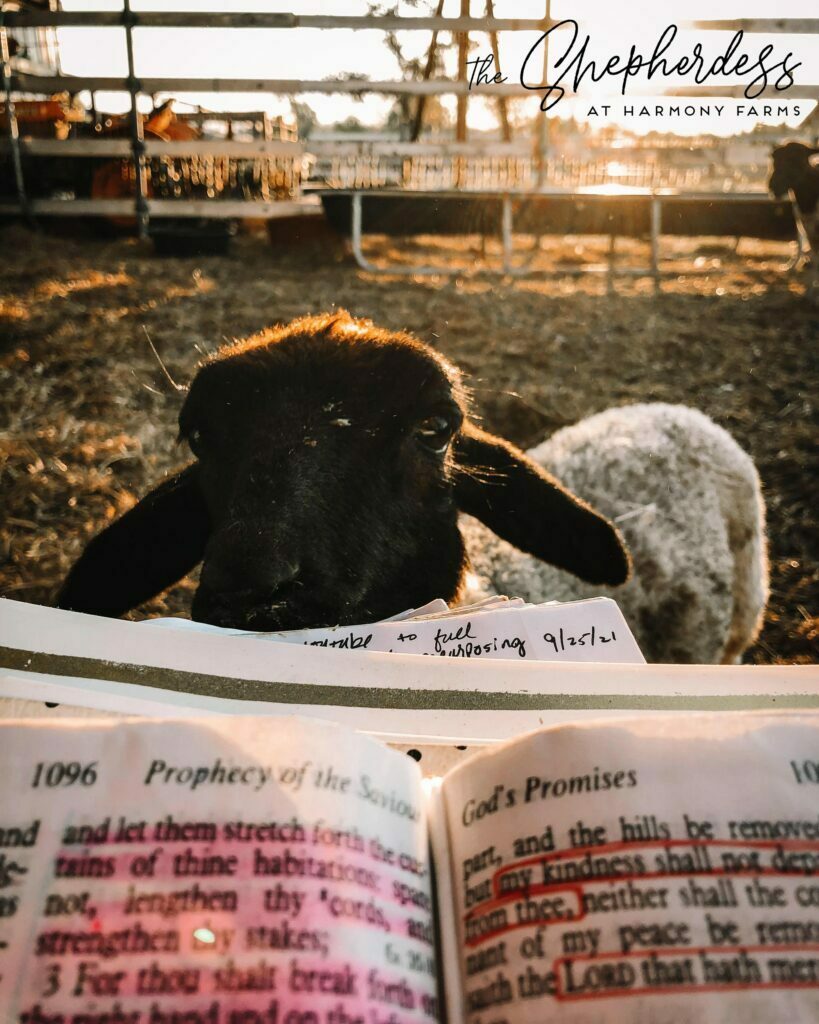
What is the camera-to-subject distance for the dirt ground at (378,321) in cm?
282

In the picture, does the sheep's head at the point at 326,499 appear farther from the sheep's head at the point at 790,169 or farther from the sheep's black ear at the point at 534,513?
the sheep's head at the point at 790,169

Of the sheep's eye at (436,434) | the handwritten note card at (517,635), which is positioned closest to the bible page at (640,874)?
the handwritten note card at (517,635)

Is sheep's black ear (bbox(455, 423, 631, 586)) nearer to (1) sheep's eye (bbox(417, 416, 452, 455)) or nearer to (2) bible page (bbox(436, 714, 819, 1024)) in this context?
(1) sheep's eye (bbox(417, 416, 452, 455))

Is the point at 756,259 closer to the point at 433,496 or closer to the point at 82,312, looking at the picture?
the point at 82,312

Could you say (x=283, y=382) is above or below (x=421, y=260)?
below

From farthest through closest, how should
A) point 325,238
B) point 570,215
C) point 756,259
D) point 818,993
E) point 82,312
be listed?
point 756,259 → point 325,238 → point 570,215 → point 82,312 → point 818,993

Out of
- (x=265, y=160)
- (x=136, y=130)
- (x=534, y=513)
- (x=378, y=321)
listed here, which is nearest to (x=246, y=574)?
(x=534, y=513)

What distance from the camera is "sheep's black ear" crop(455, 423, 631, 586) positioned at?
182cm

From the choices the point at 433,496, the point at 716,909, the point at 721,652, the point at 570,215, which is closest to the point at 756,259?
the point at 570,215

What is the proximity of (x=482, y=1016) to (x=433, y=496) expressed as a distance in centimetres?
122

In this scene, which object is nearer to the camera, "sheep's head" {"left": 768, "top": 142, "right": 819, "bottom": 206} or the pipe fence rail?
the pipe fence rail

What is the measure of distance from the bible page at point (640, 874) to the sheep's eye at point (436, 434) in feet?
3.49

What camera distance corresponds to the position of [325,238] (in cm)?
609

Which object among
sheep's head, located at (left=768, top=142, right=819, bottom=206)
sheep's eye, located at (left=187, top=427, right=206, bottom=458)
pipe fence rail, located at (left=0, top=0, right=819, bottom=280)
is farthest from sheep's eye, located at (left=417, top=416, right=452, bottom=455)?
sheep's head, located at (left=768, top=142, right=819, bottom=206)
